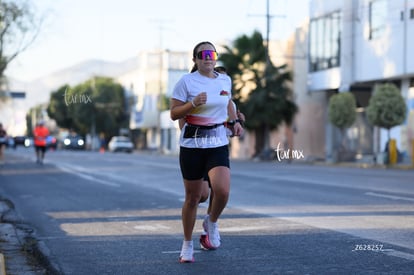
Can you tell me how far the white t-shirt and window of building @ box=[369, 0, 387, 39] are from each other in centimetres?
3123

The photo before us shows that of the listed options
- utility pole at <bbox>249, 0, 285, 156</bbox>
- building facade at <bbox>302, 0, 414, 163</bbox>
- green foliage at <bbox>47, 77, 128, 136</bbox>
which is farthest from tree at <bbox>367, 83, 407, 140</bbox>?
green foliage at <bbox>47, 77, 128, 136</bbox>

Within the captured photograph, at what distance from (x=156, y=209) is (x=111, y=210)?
717 millimetres

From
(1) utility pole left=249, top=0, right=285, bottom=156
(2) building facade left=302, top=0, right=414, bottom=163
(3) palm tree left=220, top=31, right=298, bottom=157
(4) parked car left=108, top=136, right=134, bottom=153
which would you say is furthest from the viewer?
(4) parked car left=108, top=136, right=134, bottom=153

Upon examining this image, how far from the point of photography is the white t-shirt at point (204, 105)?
6895mm

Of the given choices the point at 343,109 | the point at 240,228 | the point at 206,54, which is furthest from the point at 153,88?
the point at 206,54

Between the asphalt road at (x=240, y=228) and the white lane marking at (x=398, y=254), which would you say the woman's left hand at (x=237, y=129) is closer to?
the asphalt road at (x=240, y=228)

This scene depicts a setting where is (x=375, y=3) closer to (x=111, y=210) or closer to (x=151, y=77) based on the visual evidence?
(x=111, y=210)

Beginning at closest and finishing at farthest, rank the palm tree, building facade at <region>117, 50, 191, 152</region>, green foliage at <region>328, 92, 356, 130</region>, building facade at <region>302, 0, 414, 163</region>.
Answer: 1. building facade at <region>302, 0, 414, 163</region>
2. green foliage at <region>328, 92, 356, 130</region>
3. the palm tree
4. building facade at <region>117, 50, 191, 152</region>

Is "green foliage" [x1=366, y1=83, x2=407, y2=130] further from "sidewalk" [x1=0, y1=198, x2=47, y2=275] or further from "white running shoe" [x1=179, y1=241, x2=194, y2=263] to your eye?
"white running shoe" [x1=179, y1=241, x2=194, y2=263]

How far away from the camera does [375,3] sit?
37688 mm

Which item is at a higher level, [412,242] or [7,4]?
[7,4]

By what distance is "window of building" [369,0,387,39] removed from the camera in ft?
121

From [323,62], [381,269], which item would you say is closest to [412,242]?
[381,269]

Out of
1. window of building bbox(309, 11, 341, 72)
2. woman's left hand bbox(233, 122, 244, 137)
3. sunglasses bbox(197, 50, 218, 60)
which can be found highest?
window of building bbox(309, 11, 341, 72)
